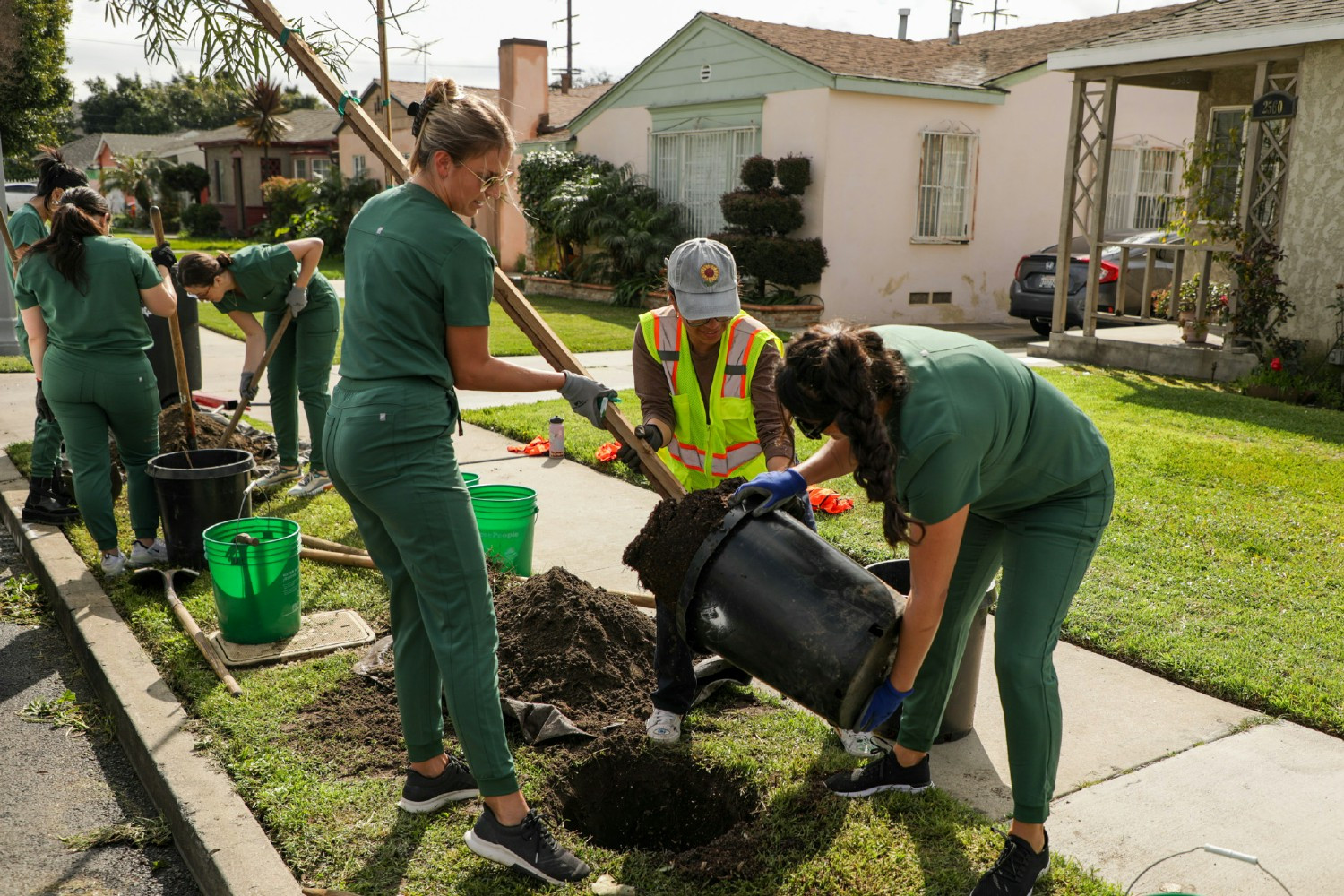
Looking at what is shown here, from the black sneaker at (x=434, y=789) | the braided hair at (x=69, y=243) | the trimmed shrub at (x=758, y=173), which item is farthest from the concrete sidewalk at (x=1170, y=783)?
the trimmed shrub at (x=758, y=173)

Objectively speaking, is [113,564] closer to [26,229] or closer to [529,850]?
[26,229]

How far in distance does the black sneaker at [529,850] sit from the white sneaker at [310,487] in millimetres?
4225

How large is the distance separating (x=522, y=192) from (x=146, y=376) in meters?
16.3

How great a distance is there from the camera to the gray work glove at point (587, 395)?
3.16m

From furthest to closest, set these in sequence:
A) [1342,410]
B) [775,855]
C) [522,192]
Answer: [522,192] < [1342,410] < [775,855]

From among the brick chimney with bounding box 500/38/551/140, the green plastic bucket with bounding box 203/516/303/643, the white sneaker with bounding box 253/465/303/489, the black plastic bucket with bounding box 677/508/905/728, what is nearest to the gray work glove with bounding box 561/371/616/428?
the black plastic bucket with bounding box 677/508/905/728

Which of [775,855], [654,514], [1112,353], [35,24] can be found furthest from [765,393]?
[35,24]

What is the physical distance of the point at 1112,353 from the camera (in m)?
12.6

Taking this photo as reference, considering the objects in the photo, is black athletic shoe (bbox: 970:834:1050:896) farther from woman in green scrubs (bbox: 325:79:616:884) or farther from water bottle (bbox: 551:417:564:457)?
water bottle (bbox: 551:417:564:457)

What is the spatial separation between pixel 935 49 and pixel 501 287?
18.1m

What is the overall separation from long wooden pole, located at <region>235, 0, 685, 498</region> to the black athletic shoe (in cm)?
143

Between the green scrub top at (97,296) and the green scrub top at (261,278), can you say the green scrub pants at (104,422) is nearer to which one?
the green scrub top at (97,296)

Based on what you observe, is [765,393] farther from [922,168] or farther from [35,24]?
[35,24]

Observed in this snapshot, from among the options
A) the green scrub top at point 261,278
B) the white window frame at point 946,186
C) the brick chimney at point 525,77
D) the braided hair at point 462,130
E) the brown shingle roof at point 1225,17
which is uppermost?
the brick chimney at point 525,77
